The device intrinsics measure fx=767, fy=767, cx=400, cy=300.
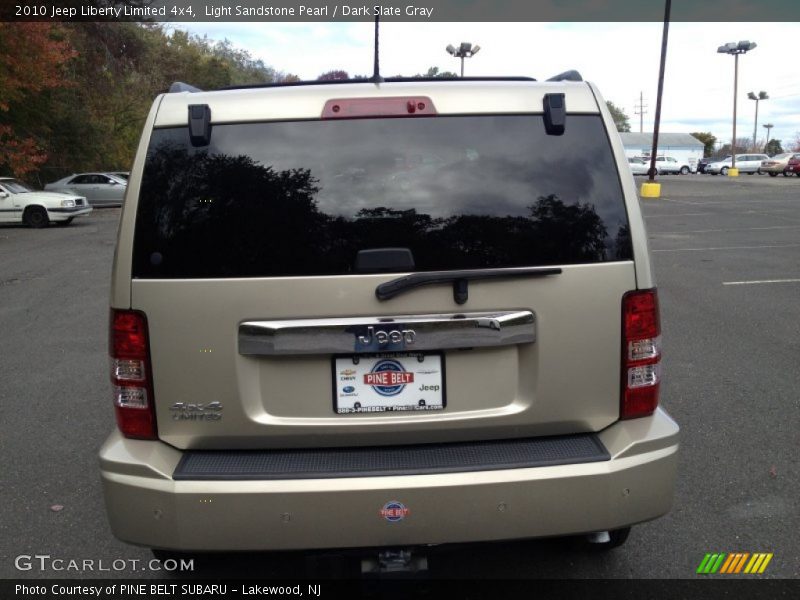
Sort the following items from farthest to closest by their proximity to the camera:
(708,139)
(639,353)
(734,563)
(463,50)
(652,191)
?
(708,139), (463,50), (652,191), (734,563), (639,353)

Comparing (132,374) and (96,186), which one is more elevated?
(132,374)

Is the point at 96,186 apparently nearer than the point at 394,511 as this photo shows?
No

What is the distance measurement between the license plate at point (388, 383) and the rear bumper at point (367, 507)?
27 centimetres

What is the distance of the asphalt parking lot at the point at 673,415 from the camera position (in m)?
3.53

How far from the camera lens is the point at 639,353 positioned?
2842 mm

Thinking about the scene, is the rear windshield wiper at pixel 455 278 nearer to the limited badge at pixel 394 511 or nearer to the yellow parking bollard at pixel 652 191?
the limited badge at pixel 394 511

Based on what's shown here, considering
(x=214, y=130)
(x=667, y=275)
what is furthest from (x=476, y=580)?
(x=667, y=275)

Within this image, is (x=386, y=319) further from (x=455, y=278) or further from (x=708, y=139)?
(x=708, y=139)

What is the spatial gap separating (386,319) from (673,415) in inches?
137

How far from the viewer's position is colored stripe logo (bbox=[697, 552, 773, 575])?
3.40m

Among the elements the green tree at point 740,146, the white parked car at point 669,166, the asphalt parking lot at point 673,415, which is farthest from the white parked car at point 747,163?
the green tree at point 740,146

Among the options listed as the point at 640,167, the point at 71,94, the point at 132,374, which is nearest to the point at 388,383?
the point at 132,374

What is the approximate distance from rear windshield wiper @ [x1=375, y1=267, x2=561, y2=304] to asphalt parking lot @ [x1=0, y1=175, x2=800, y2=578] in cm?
92

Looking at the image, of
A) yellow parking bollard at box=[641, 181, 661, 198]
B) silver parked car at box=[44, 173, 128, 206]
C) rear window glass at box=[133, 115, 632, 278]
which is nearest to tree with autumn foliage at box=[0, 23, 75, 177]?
silver parked car at box=[44, 173, 128, 206]
